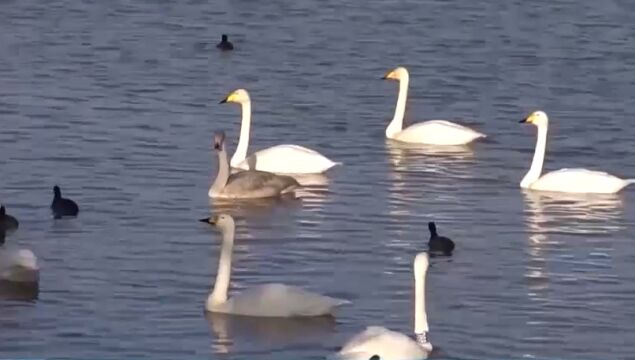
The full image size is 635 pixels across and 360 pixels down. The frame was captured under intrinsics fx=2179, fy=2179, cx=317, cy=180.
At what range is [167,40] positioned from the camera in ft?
94.4

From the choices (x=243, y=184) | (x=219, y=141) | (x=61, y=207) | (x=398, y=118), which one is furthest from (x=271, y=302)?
(x=398, y=118)

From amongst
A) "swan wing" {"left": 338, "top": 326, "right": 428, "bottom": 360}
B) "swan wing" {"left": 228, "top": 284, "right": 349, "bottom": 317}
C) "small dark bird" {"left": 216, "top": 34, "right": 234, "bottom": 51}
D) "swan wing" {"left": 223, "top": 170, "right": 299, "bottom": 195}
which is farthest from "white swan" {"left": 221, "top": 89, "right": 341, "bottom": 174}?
"small dark bird" {"left": 216, "top": 34, "right": 234, "bottom": 51}

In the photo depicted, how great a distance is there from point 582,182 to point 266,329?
5400mm

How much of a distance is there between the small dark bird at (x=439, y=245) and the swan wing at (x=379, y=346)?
11.4 feet

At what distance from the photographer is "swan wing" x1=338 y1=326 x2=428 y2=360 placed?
37.7ft

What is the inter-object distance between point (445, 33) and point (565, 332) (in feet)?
56.7

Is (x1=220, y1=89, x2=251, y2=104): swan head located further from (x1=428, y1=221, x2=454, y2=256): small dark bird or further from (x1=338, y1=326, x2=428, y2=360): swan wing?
(x1=338, y1=326, x2=428, y2=360): swan wing

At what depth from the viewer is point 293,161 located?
1834 cm

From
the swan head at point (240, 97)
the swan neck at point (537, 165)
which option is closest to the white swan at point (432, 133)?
the swan neck at point (537, 165)

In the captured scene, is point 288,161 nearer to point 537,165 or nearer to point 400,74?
point 537,165

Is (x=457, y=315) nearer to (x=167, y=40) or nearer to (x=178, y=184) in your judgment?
(x=178, y=184)

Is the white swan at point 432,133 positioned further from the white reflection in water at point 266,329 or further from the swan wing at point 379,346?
the swan wing at point 379,346

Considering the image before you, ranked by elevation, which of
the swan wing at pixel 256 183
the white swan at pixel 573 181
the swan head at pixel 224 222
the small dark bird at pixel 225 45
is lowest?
the swan wing at pixel 256 183

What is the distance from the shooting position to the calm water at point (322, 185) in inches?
515
